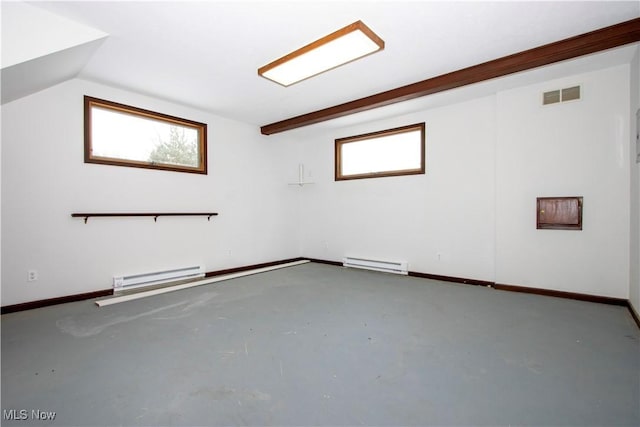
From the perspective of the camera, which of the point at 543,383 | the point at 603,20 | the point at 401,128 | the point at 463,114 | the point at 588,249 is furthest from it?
the point at 401,128

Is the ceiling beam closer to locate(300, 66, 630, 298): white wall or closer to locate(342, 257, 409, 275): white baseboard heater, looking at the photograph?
locate(300, 66, 630, 298): white wall

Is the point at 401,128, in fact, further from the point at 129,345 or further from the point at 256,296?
the point at 129,345

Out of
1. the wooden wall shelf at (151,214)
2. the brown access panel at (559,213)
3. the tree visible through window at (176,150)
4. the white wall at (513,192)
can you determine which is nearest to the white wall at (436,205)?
the white wall at (513,192)

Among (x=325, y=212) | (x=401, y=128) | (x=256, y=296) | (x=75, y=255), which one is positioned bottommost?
(x=256, y=296)

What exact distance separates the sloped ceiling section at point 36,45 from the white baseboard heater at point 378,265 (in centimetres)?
464

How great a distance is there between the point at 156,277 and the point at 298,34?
3.60 meters

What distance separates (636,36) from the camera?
2535 mm

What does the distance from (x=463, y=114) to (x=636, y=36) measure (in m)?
1.91

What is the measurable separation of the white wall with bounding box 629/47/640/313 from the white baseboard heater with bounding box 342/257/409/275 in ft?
8.54

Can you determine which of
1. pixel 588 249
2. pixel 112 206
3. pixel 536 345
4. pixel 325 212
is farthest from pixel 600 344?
pixel 112 206

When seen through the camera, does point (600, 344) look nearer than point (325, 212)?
Yes

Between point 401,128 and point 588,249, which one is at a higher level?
point 401,128

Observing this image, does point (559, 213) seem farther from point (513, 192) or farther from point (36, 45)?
point (36, 45)

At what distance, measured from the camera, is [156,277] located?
13.3ft
